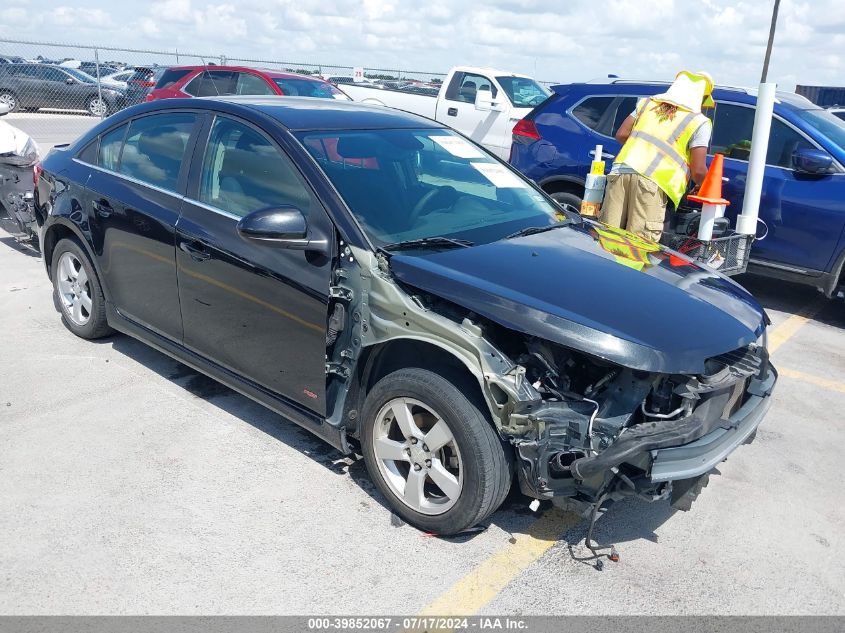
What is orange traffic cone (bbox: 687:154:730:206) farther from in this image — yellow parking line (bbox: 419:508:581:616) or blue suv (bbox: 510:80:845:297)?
yellow parking line (bbox: 419:508:581:616)

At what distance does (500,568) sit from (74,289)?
365cm

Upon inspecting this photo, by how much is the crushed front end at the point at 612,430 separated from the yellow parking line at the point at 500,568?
14.7 inches

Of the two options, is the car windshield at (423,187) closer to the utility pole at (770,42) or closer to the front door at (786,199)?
the front door at (786,199)

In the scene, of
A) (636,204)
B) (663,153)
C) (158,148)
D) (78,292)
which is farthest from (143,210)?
(663,153)

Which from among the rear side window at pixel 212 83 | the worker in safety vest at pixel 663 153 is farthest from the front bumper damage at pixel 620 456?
the rear side window at pixel 212 83

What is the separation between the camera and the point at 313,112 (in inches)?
169

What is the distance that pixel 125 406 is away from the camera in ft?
15.0

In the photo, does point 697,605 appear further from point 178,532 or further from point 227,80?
point 227,80

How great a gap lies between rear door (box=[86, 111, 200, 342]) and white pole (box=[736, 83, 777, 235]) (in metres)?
4.54

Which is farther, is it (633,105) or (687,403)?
(633,105)

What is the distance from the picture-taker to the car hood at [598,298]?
119 inches

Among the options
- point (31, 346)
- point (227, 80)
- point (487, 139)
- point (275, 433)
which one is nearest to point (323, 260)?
point (275, 433)

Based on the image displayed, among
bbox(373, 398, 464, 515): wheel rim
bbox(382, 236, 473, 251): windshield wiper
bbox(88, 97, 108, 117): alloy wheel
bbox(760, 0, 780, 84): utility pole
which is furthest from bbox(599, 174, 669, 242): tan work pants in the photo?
bbox(88, 97, 108, 117): alloy wheel

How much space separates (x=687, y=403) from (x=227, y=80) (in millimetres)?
12113
